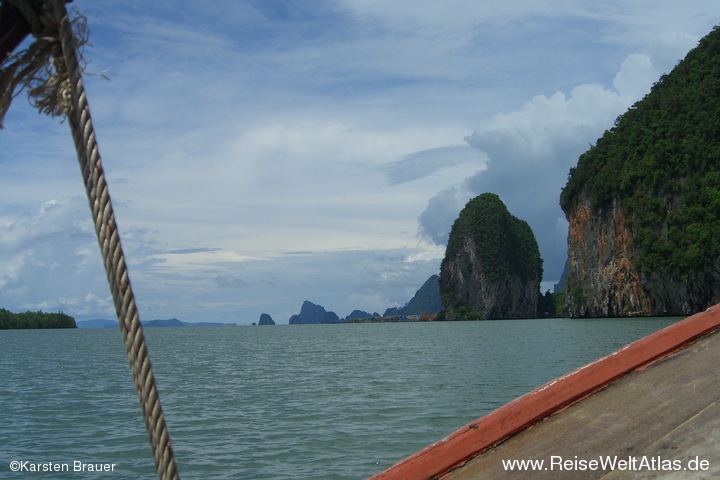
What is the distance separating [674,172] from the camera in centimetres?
5516

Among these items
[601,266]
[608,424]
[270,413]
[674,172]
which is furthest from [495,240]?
[608,424]

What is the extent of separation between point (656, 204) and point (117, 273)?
59674 millimetres

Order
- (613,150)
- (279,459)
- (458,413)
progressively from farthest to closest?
(613,150) → (458,413) → (279,459)

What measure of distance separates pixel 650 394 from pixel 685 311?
5589 cm

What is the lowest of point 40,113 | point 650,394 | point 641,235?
point 650,394

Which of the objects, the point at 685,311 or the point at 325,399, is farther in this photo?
the point at 685,311

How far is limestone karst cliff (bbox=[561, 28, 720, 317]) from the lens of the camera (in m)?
52.0

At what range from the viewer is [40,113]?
4.56 feet

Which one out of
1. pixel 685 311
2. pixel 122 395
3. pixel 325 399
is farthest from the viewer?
pixel 685 311

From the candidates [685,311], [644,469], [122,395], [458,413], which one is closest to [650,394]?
[644,469]

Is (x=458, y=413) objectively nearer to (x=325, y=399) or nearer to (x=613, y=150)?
(x=325, y=399)

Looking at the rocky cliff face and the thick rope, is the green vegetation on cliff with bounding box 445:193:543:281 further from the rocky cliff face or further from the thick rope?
the thick rope

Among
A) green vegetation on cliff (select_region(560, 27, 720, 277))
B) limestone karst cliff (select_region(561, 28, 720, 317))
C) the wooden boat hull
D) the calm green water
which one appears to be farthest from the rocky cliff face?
the wooden boat hull

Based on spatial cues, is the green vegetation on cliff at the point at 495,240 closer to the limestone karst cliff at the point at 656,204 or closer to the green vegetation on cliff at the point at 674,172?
the limestone karst cliff at the point at 656,204
